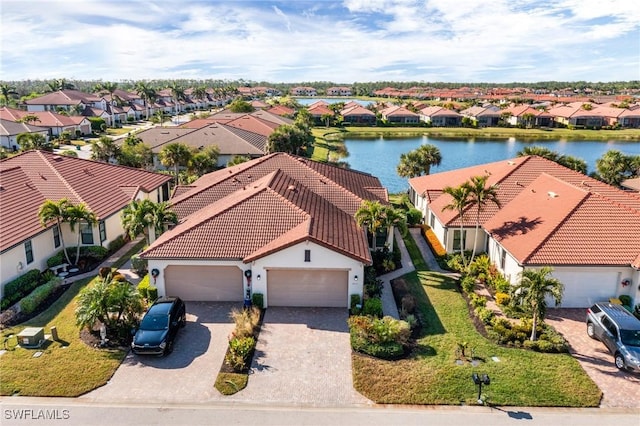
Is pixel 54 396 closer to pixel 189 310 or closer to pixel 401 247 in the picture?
pixel 189 310

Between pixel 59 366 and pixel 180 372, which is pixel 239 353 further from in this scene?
pixel 59 366

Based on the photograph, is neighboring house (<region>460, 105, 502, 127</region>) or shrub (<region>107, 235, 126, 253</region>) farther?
neighboring house (<region>460, 105, 502, 127</region>)

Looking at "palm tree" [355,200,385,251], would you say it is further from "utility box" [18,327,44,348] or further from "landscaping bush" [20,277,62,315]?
"landscaping bush" [20,277,62,315]

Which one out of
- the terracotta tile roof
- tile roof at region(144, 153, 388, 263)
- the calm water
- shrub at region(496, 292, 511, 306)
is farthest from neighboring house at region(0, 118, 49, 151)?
shrub at region(496, 292, 511, 306)

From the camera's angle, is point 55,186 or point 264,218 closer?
point 264,218

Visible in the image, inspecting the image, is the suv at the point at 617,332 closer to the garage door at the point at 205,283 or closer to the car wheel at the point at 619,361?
the car wheel at the point at 619,361

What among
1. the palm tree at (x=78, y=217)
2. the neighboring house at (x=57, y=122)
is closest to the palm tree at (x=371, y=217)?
the palm tree at (x=78, y=217)

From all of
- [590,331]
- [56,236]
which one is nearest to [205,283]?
[56,236]
